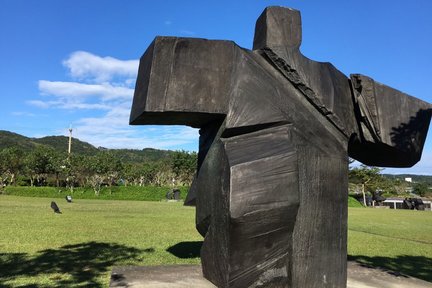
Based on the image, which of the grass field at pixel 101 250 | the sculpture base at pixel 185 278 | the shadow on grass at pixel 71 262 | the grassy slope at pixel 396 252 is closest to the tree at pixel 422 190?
the grassy slope at pixel 396 252

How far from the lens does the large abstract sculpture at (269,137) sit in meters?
3.23

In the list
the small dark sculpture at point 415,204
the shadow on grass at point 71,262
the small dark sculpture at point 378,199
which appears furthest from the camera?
the small dark sculpture at point 378,199

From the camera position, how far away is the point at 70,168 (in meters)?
50.2

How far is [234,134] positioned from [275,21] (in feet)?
4.13

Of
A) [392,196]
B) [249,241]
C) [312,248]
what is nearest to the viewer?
[249,241]

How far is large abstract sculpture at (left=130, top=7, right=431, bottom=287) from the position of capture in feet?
10.6

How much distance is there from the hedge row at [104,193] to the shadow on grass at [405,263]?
34644 millimetres

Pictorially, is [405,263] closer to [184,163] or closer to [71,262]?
[71,262]

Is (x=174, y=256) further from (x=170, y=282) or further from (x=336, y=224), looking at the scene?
(x=336, y=224)

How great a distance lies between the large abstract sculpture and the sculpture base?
278 millimetres

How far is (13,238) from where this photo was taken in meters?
10.6

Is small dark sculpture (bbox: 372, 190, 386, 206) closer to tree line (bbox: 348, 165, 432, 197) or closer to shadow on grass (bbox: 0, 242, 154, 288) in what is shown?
tree line (bbox: 348, 165, 432, 197)

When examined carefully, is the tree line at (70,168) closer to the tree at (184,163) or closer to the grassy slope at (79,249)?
the tree at (184,163)

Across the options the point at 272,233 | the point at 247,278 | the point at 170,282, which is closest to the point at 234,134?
the point at 272,233
